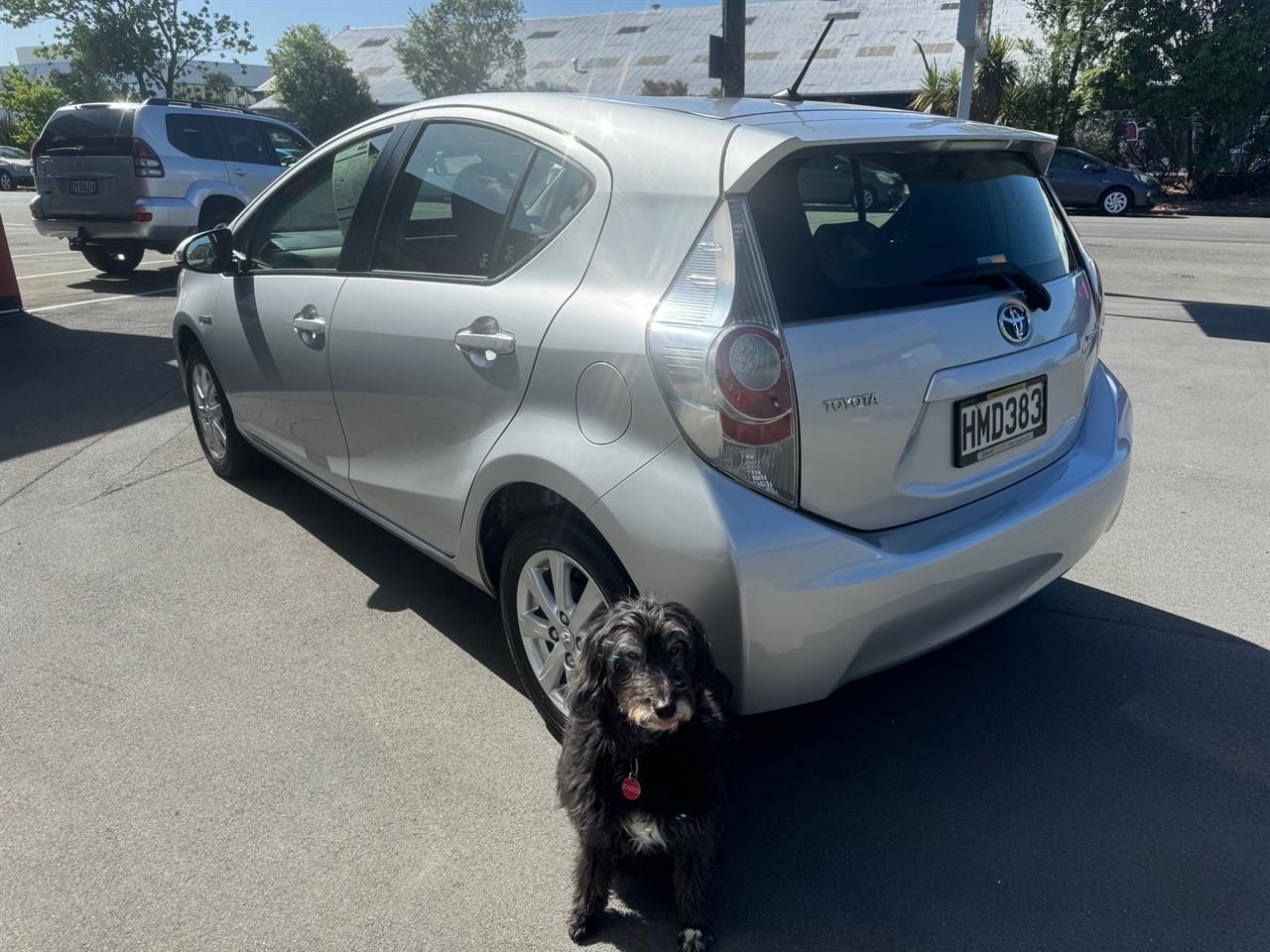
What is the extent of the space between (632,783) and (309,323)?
7.68ft

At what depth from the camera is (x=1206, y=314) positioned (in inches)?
375

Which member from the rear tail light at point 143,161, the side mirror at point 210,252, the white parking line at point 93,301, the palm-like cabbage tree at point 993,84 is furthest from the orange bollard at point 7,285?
the palm-like cabbage tree at point 993,84

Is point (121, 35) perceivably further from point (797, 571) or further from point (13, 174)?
point (797, 571)

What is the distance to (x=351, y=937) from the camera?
2.32 m

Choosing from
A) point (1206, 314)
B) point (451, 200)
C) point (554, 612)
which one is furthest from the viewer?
point (1206, 314)

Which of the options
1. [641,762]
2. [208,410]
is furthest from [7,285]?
[641,762]

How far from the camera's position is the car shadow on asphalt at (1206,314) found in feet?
28.3

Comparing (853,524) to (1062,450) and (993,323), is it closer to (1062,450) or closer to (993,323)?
(993,323)

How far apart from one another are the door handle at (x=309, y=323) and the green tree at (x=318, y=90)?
45583mm

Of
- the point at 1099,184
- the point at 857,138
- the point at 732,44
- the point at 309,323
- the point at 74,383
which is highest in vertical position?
the point at 732,44

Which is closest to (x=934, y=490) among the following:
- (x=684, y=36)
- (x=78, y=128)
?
(x=78, y=128)

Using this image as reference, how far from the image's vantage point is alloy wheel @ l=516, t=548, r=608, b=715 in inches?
108

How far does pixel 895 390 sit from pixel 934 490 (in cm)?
33

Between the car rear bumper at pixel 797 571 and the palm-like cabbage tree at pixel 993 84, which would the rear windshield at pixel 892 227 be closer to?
the car rear bumper at pixel 797 571
